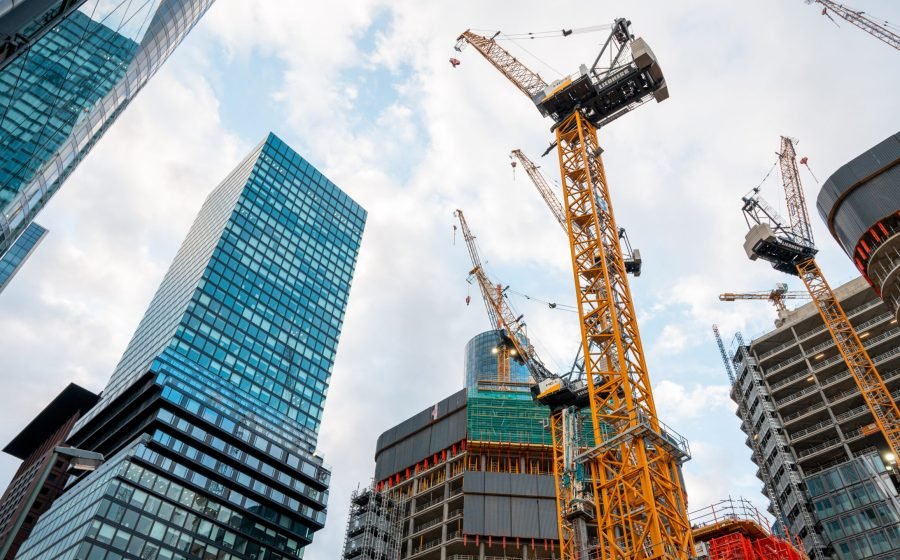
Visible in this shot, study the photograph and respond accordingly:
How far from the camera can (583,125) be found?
1973 inches

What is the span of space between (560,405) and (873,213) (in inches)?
Result: 1336

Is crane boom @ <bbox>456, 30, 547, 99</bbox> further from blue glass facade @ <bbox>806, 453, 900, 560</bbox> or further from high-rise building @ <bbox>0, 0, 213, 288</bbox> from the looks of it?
blue glass facade @ <bbox>806, 453, 900, 560</bbox>

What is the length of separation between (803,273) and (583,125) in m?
59.8

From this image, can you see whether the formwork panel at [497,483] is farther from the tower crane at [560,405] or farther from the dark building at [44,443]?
the dark building at [44,443]

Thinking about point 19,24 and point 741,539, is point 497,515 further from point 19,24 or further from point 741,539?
point 19,24

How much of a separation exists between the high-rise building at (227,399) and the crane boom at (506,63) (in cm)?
6825

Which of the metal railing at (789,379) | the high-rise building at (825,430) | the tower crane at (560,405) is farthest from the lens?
the metal railing at (789,379)

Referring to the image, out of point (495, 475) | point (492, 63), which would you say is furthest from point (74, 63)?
point (495, 475)

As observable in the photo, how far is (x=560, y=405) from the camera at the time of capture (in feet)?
174

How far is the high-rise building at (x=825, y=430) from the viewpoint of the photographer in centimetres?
7531

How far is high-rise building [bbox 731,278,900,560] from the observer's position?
75.3 metres

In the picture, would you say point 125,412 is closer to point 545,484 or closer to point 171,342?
point 171,342

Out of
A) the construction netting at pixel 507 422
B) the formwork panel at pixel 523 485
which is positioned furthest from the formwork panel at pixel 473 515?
the construction netting at pixel 507 422

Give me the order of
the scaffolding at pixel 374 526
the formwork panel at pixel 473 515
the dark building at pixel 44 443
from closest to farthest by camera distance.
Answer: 1. the formwork panel at pixel 473 515
2. the scaffolding at pixel 374 526
3. the dark building at pixel 44 443
